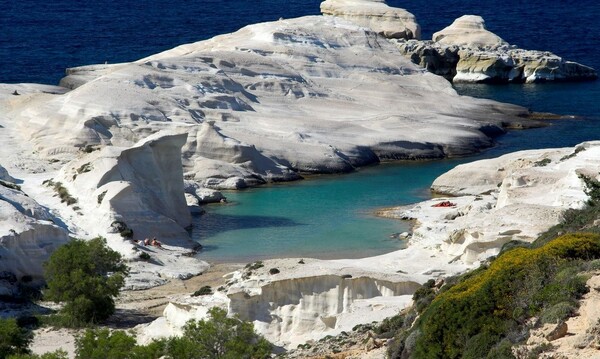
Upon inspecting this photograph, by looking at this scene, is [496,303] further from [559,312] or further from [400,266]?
[400,266]

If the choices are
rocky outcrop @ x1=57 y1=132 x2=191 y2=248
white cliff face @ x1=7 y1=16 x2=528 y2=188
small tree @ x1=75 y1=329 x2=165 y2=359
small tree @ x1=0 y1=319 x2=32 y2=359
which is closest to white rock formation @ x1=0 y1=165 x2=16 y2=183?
rocky outcrop @ x1=57 y1=132 x2=191 y2=248

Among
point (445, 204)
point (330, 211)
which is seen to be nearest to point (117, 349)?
point (330, 211)

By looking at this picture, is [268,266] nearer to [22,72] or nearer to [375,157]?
[375,157]

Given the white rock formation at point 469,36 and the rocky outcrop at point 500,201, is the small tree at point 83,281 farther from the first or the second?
the white rock formation at point 469,36

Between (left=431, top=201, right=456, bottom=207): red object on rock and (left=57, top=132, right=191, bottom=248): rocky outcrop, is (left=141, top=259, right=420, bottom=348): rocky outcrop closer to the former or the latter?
(left=57, top=132, right=191, bottom=248): rocky outcrop

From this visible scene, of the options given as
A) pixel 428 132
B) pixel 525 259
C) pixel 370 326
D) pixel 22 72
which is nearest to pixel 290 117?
pixel 428 132

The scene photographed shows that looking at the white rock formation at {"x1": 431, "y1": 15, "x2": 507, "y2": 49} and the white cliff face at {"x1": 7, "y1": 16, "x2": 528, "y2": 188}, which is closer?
the white cliff face at {"x1": 7, "y1": 16, "x2": 528, "y2": 188}
